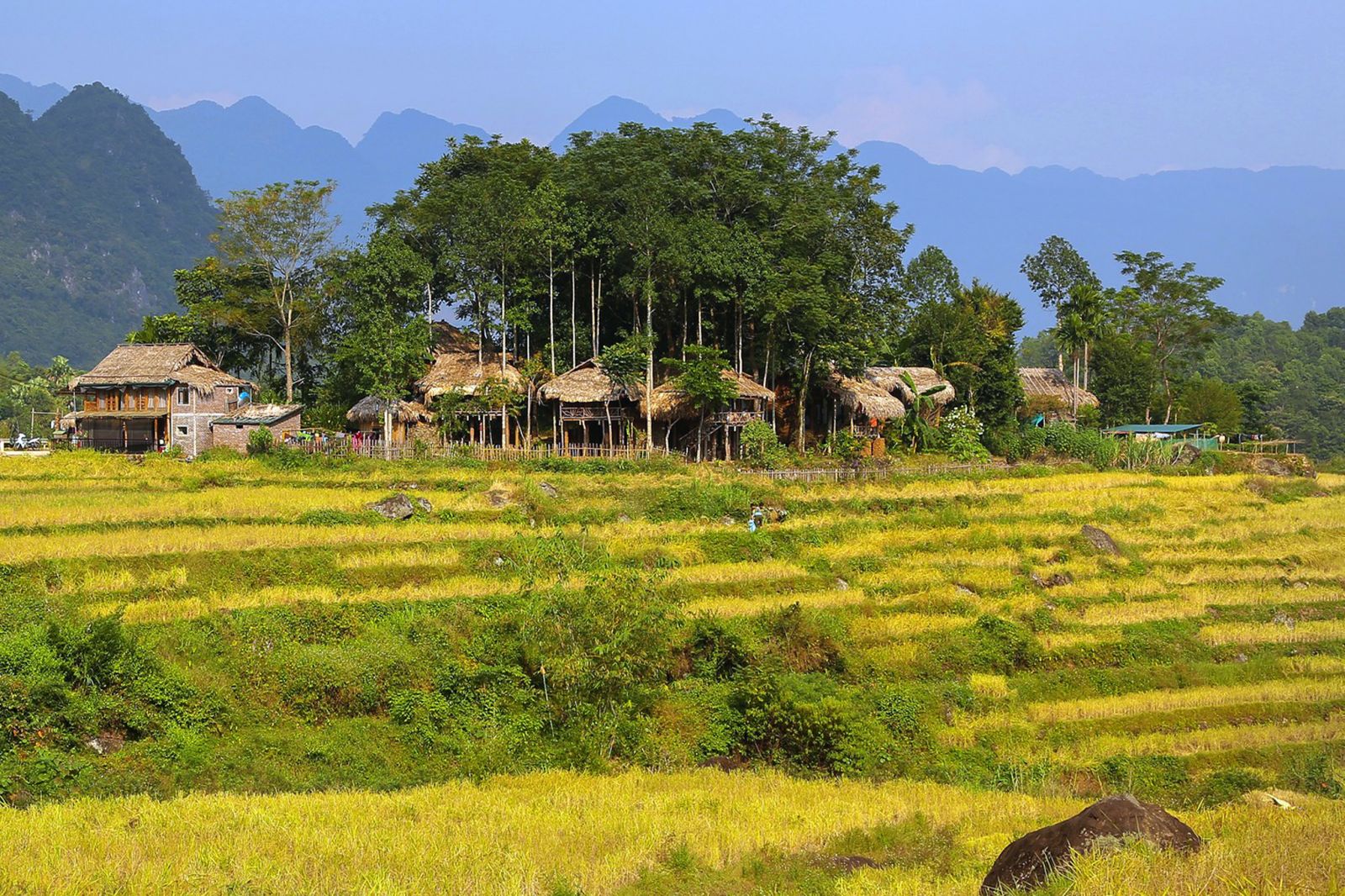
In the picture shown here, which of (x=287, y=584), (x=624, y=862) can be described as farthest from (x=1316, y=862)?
(x=287, y=584)

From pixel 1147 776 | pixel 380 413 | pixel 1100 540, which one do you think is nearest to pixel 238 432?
pixel 380 413

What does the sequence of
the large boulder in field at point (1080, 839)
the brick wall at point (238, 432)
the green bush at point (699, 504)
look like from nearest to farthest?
the large boulder in field at point (1080, 839) < the green bush at point (699, 504) < the brick wall at point (238, 432)

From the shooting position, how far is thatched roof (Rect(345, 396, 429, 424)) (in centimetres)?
4206

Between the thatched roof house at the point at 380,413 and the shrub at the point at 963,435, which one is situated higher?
the thatched roof house at the point at 380,413

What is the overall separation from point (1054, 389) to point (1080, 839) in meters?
47.9

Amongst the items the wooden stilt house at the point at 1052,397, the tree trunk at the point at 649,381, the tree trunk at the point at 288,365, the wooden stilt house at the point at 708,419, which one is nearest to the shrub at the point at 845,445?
the wooden stilt house at the point at 708,419

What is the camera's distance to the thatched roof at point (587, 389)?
1554 inches

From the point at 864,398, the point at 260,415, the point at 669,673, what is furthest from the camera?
the point at 864,398

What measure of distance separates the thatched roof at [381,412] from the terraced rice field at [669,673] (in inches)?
286

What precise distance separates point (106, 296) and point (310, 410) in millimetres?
111645

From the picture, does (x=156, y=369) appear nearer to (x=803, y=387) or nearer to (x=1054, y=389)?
(x=803, y=387)

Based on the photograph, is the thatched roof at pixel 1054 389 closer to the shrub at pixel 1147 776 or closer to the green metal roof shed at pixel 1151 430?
the green metal roof shed at pixel 1151 430

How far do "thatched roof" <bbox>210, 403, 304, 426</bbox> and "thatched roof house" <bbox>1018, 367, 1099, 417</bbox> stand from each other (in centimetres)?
3327

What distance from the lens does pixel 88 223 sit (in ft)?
491
